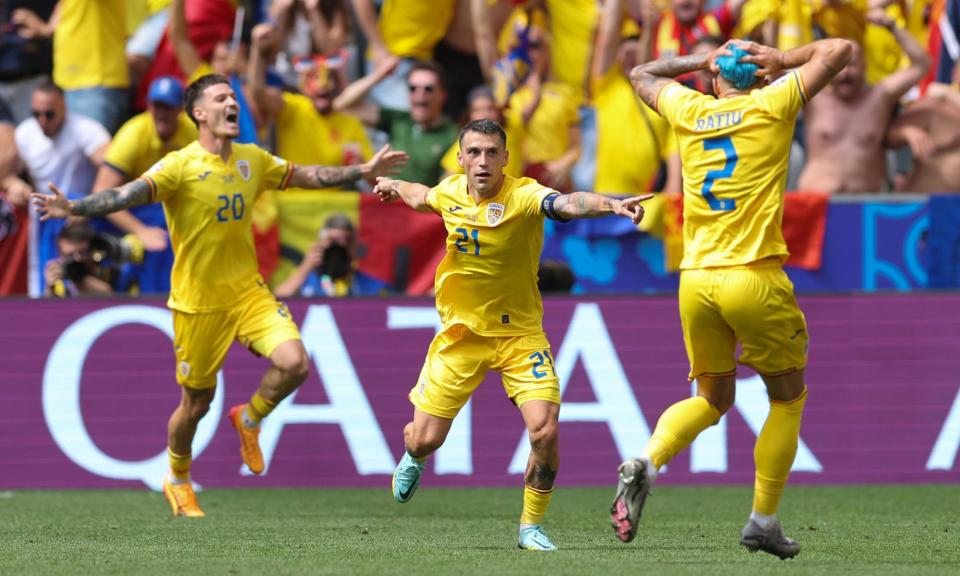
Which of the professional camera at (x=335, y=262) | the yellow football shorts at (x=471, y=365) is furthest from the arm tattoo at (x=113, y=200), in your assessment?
the professional camera at (x=335, y=262)

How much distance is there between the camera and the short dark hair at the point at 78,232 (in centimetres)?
1229

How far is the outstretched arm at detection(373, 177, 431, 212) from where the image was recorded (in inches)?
328

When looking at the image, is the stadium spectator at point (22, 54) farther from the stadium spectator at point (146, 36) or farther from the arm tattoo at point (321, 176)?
the arm tattoo at point (321, 176)

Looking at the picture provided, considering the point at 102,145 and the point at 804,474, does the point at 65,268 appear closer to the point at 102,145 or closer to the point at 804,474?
the point at 102,145

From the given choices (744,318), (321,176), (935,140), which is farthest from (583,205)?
(935,140)

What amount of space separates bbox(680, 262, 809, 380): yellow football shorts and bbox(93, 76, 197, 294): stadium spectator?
5.90m

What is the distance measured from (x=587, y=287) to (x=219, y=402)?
305 cm

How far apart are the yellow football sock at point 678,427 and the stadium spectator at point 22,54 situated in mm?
8134

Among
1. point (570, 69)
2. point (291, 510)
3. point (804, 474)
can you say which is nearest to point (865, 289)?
point (804, 474)

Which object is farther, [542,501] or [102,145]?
[102,145]

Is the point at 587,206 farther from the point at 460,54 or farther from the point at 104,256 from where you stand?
the point at 460,54

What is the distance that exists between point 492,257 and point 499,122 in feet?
15.5

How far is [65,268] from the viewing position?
40.3ft

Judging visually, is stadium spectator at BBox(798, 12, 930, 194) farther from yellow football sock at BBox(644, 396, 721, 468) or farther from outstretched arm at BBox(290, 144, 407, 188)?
yellow football sock at BBox(644, 396, 721, 468)
